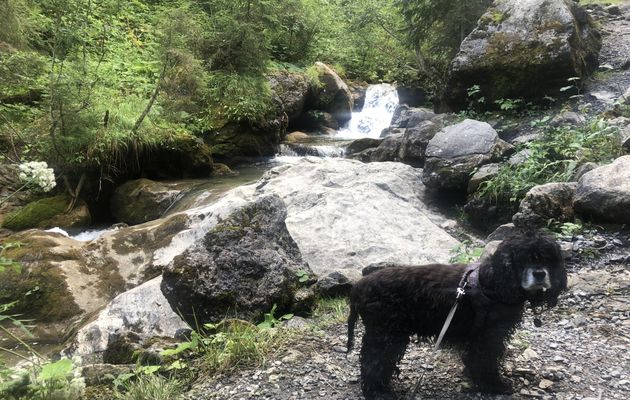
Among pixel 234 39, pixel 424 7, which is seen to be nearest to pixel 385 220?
pixel 234 39

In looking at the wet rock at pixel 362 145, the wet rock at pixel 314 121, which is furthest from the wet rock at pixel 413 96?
the wet rock at pixel 362 145

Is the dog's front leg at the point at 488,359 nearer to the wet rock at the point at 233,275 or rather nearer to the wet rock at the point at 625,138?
the wet rock at the point at 233,275

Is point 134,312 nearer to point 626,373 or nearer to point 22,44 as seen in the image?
point 626,373

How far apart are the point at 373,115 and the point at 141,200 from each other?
1240cm

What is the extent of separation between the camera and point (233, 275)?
4.88m

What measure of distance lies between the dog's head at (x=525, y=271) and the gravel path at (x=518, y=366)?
76 centimetres

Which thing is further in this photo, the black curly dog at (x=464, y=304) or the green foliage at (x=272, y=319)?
the green foliage at (x=272, y=319)

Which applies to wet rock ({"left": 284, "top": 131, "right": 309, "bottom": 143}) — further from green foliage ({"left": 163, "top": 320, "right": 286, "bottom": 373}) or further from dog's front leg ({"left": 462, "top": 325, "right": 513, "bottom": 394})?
dog's front leg ({"left": 462, "top": 325, "right": 513, "bottom": 394})

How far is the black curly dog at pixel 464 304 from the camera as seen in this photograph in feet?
8.86

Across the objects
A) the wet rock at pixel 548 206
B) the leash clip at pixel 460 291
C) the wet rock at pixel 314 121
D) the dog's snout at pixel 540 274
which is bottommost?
the wet rock at pixel 314 121

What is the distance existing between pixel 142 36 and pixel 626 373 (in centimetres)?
1881

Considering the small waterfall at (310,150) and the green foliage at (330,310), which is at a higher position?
the green foliage at (330,310)

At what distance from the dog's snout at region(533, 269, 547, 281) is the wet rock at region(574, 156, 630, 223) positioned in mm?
3237

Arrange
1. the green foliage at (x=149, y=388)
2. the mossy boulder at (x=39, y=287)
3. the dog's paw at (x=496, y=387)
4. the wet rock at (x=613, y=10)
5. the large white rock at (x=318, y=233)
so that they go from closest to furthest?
1. the dog's paw at (x=496, y=387)
2. the green foliage at (x=149, y=388)
3. the large white rock at (x=318, y=233)
4. the mossy boulder at (x=39, y=287)
5. the wet rock at (x=613, y=10)
